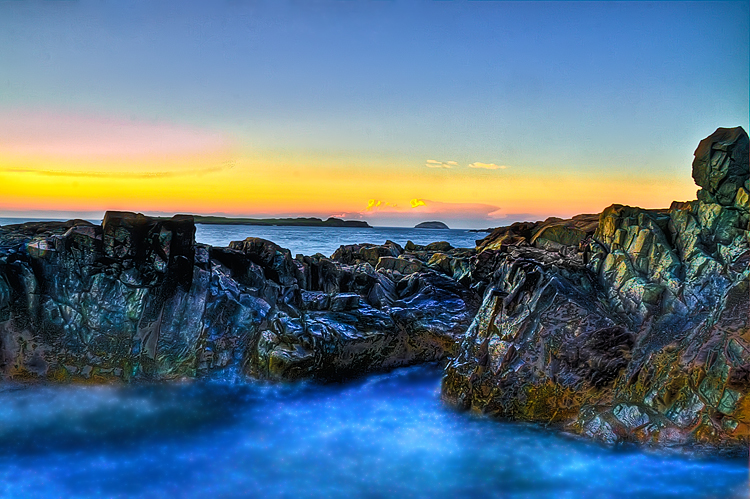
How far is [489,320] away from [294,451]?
4266 millimetres

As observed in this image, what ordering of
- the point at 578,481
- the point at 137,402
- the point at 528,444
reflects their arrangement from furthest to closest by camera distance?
the point at 137,402
the point at 528,444
the point at 578,481

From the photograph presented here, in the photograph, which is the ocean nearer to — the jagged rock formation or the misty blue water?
the misty blue water

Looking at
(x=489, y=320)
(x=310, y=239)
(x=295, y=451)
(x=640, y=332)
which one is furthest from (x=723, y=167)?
(x=310, y=239)

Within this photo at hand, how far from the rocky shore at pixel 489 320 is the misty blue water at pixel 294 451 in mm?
383

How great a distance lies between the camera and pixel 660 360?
26.0ft

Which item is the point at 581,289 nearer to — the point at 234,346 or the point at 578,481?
the point at 578,481

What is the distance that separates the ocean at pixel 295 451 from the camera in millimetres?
7391

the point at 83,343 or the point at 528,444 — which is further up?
the point at 83,343

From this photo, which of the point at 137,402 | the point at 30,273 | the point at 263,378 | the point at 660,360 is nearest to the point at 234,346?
the point at 263,378

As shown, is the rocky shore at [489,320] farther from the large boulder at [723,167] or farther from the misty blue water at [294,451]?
the misty blue water at [294,451]

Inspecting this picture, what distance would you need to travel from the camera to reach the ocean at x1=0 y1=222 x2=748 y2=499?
24.2ft

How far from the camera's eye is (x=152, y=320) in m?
10.5

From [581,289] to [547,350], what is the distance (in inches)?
54.3

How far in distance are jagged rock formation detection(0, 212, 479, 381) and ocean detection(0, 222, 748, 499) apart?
480mm
